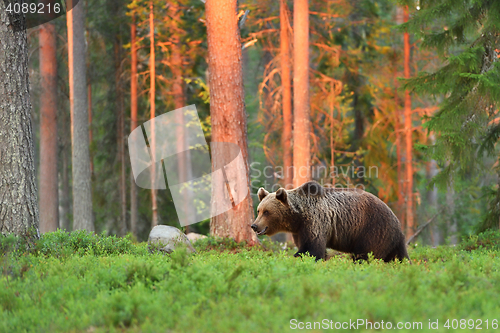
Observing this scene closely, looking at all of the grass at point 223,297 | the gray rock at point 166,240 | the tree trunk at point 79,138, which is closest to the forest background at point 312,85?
the tree trunk at point 79,138

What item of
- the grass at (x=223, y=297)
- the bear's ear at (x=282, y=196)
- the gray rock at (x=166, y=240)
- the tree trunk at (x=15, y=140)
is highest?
the tree trunk at (x=15, y=140)

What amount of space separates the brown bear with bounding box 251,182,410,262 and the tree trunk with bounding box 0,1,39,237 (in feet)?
13.9

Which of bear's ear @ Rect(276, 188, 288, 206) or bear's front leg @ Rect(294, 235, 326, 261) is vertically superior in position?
bear's ear @ Rect(276, 188, 288, 206)

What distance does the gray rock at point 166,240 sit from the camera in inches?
391

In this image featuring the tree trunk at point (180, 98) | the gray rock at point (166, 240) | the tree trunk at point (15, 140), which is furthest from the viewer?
the tree trunk at point (180, 98)

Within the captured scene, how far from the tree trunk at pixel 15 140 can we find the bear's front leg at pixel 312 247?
4958 mm

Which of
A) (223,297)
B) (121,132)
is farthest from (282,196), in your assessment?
(121,132)

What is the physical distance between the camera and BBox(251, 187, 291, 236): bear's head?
9211 mm

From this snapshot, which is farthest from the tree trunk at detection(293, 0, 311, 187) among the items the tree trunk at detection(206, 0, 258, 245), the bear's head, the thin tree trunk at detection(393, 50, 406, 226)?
the bear's head

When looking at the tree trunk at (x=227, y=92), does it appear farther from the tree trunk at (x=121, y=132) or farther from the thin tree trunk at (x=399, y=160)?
the tree trunk at (x=121, y=132)

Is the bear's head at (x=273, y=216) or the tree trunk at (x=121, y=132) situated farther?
the tree trunk at (x=121, y=132)

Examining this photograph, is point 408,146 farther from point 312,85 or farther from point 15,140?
point 15,140

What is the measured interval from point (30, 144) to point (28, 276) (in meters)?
3.29

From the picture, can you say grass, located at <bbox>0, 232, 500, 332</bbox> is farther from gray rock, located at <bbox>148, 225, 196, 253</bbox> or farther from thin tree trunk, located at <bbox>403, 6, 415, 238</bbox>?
thin tree trunk, located at <bbox>403, 6, 415, 238</bbox>
